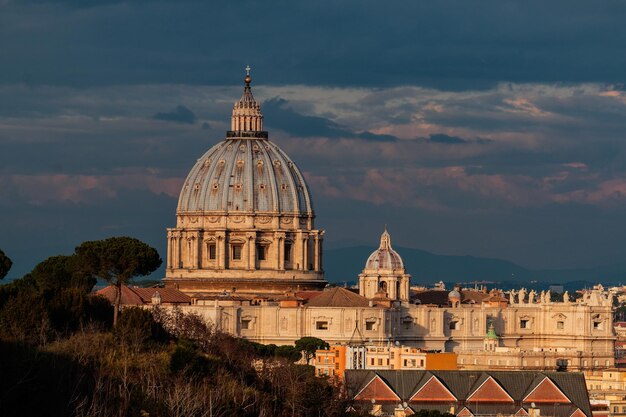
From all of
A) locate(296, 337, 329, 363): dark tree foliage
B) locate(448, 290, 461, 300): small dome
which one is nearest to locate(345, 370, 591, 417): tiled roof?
locate(296, 337, 329, 363): dark tree foliage

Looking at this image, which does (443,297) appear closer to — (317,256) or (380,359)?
(317,256)

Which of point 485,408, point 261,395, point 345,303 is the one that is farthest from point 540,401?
point 345,303

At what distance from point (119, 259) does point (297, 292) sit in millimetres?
43592

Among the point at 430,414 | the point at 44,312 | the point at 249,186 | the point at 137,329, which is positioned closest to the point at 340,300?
the point at 249,186

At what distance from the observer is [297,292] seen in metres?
146

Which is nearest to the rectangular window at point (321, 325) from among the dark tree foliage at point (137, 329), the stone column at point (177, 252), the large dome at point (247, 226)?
the large dome at point (247, 226)

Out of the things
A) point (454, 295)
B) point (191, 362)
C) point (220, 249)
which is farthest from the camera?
point (220, 249)

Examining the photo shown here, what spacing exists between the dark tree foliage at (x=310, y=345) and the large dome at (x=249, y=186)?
24.1 m

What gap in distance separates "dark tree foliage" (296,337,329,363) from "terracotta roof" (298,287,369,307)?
211 inches

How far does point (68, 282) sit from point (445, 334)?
1388 inches

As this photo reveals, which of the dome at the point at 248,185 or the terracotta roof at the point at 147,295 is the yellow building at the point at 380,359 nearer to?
the terracotta roof at the point at 147,295

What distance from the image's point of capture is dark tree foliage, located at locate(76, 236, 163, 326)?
102125 mm

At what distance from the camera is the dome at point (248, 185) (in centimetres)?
15150

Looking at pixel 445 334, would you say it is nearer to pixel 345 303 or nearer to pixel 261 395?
A: pixel 345 303
